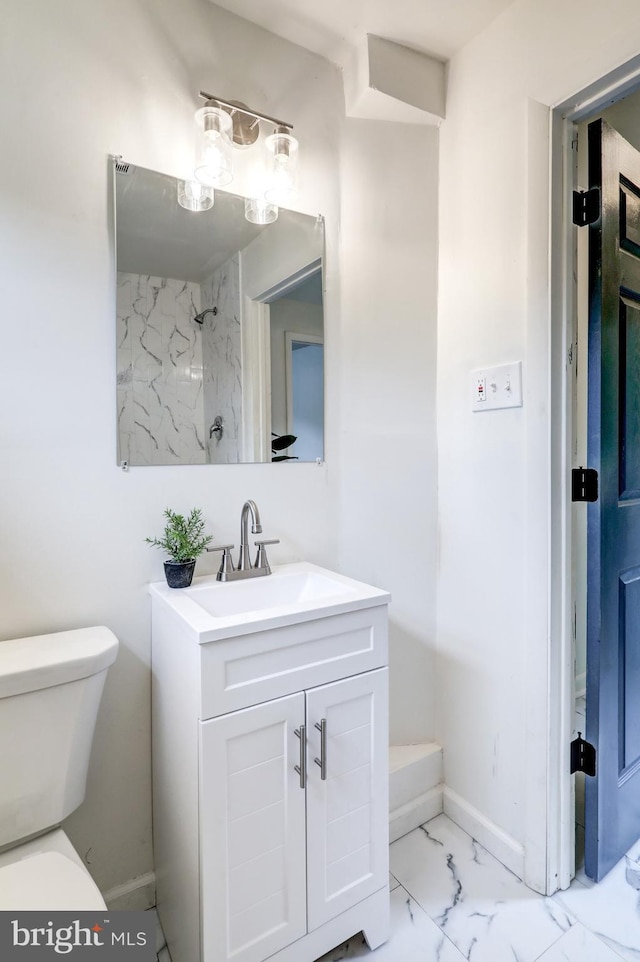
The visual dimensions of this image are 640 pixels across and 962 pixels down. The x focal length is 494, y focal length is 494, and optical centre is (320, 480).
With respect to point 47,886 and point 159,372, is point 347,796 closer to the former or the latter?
point 47,886

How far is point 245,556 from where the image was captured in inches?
52.5

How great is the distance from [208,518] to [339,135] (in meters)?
1.25

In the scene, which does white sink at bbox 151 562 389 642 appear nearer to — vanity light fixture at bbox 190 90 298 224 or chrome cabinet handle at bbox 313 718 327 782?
chrome cabinet handle at bbox 313 718 327 782

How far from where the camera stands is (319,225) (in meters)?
1.50

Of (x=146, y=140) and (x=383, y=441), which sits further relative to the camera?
(x=383, y=441)

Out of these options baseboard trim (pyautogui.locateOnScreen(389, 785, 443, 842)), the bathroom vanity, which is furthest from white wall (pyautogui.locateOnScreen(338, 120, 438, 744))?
the bathroom vanity

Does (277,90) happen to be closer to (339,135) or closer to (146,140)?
(339,135)

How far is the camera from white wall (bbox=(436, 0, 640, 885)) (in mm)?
1295

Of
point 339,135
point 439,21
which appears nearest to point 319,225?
point 339,135

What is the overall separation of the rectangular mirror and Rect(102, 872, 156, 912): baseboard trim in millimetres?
1054

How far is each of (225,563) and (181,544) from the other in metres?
0.13

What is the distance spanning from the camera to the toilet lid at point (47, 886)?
0.79m

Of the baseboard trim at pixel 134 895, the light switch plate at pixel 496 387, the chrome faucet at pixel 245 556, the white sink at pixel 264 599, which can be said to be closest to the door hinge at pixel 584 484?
the light switch plate at pixel 496 387

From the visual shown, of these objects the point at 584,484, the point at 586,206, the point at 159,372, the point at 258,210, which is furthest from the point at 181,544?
the point at 586,206
